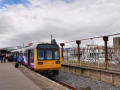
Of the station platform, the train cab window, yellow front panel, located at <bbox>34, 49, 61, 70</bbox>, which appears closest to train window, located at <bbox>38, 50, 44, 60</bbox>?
the train cab window

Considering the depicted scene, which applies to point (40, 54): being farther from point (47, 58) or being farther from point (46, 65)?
point (46, 65)

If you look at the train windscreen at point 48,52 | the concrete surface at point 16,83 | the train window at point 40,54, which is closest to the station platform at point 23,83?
the concrete surface at point 16,83

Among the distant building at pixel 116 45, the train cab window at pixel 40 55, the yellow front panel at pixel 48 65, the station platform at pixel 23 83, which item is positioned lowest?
the station platform at pixel 23 83

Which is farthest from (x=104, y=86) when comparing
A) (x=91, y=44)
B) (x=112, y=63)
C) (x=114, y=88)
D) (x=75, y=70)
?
(x=75, y=70)

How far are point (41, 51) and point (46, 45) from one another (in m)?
0.62

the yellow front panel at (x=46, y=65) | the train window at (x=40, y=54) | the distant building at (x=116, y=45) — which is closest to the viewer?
the distant building at (x=116, y=45)

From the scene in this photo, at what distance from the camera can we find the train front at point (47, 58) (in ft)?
42.2

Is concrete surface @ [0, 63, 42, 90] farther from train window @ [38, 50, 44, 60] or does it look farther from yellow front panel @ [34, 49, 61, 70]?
train window @ [38, 50, 44, 60]

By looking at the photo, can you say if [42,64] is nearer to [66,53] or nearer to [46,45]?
[46,45]

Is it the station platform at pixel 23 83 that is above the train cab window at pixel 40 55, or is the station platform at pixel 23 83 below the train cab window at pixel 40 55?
below

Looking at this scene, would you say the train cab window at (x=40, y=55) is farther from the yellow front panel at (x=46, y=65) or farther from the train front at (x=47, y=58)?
the yellow front panel at (x=46, y=65)

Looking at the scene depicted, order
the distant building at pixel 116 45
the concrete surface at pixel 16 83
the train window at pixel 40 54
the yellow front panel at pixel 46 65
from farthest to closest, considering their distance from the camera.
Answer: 1. the train window at pixel 40 54
2. the yellow front panel at pixel 46 65
3. the distant building at pixel 116 45
4. the concrete surface at pixel 16 83

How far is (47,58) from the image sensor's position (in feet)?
43.1

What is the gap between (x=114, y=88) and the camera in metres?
10.4
